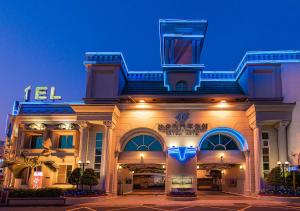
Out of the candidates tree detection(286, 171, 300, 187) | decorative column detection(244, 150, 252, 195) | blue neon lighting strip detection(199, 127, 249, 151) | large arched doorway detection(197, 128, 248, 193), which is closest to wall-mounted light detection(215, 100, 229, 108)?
blue neon lighting strip detection(199, 127, 249, 151)

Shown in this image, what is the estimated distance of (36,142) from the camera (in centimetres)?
3238

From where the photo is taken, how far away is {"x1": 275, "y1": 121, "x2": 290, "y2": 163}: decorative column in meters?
27.5

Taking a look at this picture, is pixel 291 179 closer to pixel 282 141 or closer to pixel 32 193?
pixel 282 141

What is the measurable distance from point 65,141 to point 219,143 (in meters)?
15.0

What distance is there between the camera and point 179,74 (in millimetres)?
31078

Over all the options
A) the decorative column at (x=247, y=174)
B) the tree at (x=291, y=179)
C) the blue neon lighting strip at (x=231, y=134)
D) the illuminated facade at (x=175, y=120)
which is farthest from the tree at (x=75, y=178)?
the tree at (x=291, y=179)

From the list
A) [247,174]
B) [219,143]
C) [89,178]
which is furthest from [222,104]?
[89,178]

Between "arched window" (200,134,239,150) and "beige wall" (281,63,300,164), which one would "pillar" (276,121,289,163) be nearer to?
"beige wall" (281,63,300,164)

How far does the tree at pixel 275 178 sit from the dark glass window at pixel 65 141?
18367mm

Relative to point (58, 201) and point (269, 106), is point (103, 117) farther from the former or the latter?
point (269, 106)

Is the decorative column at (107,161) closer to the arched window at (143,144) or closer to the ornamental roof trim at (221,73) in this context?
the arched window at (143,144)

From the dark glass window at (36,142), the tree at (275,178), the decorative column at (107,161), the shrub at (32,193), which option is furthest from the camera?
the dark glass window at (36,142)

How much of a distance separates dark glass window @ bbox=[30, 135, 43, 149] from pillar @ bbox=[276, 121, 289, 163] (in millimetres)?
22563

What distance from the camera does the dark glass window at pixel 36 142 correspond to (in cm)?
3222
